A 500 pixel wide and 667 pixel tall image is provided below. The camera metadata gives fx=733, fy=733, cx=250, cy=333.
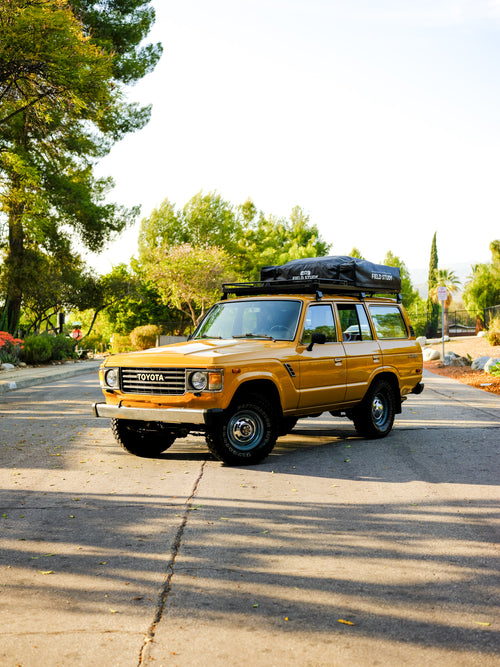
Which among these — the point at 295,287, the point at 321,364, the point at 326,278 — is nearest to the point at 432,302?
the point at 326,278

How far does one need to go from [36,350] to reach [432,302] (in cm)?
5969

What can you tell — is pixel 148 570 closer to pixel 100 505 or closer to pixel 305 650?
pixel 305 650

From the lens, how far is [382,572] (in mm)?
4645

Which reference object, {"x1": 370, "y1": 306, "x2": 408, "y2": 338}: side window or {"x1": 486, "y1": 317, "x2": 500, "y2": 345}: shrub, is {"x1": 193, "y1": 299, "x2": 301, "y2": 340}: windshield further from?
{"x1": 486, "y1": 317, "x2": 500, "y2": 345}: shrub

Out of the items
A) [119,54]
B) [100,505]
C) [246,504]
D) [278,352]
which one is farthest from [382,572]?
[119,54]

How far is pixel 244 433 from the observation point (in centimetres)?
826

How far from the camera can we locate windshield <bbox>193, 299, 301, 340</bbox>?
30.2ft

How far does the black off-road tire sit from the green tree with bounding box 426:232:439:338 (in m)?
70.7

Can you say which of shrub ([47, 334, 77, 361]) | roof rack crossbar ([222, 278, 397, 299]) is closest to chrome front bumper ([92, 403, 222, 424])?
roof rack crossbar ([222, 278, 397, 299])

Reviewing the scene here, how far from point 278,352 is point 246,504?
2.55 metres

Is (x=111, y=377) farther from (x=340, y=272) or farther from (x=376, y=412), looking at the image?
(x=376, y=412)

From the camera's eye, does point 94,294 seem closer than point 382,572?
No

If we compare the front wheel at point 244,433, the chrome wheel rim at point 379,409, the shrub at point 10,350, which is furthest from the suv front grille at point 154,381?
the shrub at point 10,350

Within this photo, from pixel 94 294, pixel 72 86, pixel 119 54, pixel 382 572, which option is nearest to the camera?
pixel 382 572
